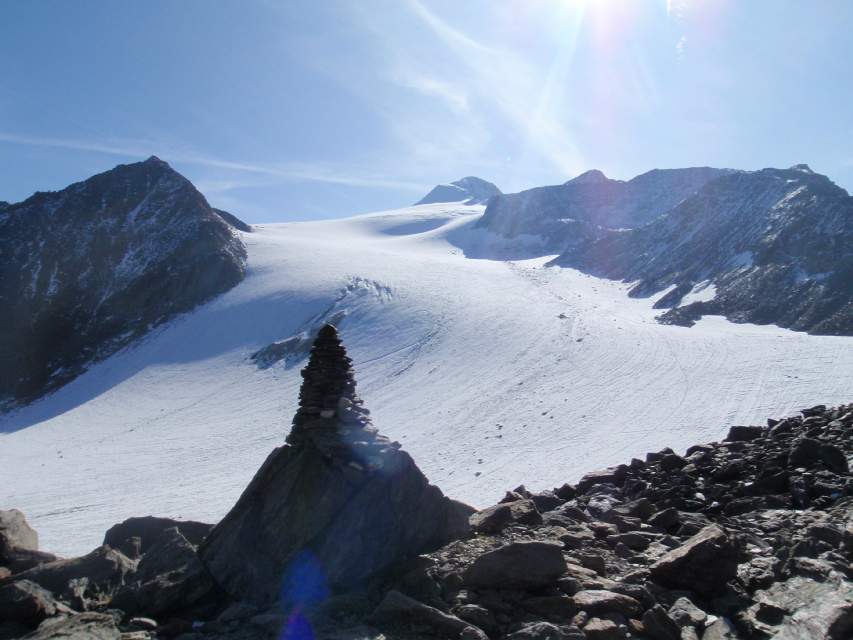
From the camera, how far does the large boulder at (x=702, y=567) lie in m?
7.96

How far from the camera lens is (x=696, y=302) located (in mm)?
64688

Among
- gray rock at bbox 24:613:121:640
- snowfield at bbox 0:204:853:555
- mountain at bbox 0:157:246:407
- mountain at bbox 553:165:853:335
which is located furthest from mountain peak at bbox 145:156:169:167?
gray rock at bbox 24:613:121:640

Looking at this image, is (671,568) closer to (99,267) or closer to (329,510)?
(329,510)

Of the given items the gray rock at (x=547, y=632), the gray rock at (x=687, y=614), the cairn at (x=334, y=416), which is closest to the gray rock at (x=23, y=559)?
the cairn at (x=334, y=416)

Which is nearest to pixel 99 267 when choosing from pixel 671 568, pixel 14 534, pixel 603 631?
pixel 14 534

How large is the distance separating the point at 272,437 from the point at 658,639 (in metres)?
29.7

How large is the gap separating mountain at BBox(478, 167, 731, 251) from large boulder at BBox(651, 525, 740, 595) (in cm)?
12771

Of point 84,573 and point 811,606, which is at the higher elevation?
point 84,573

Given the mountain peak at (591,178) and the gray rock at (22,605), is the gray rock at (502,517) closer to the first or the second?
the gray rock at (22,605)

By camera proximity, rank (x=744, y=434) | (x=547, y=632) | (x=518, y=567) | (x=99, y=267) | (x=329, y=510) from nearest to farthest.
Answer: (x=547, y=632)
(x=518, y=567)
(x=329, y=510)
(x=744, y=434)
(x=99, y=267)

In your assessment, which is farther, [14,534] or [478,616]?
[14,534]

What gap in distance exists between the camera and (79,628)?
21.9ft

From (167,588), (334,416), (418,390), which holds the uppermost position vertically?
(334,416)

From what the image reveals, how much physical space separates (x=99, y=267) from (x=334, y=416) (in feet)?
234
